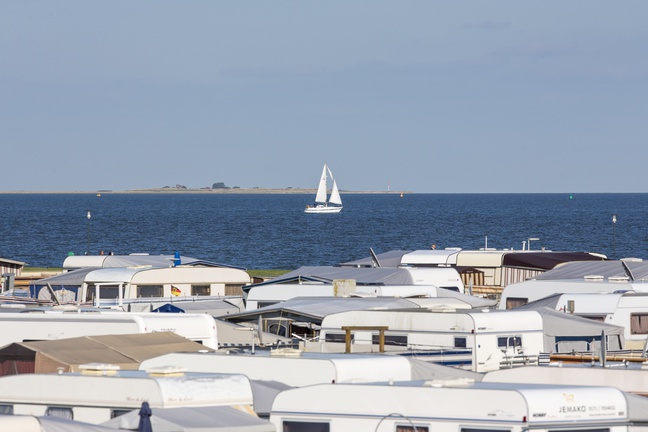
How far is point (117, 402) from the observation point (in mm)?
12305

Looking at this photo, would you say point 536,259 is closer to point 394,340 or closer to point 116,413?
point 394,340

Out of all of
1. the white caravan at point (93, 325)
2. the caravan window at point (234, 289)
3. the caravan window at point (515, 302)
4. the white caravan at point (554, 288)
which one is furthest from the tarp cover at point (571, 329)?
the caravan window at point (234, 289)

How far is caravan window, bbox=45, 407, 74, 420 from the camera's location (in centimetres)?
1255

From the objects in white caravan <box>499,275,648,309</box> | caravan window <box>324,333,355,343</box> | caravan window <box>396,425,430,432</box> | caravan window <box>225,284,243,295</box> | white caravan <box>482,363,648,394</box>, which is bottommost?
caravan window <box>396,425,430,432</box>

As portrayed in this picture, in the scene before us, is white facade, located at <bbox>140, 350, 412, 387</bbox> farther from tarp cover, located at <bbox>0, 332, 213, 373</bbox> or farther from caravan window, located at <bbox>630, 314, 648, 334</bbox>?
caravan window, located at <bbox>630, 314, 648, 334</bbox>

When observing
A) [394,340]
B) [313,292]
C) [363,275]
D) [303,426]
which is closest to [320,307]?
[394,340]

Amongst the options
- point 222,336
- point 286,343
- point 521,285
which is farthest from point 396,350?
point 521,285

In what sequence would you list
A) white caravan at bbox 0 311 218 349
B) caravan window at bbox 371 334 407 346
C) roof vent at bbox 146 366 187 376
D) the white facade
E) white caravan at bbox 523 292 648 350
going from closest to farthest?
roof vent at bbox 146 366 187 376 < the white facade < white caravan at bbox 0 311 218 349 < caravan window at bbox 371 334 407 346 < white caravan at bbox 523 292 648 350

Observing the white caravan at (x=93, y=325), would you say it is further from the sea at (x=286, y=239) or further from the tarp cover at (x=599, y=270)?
the sea at (x=286, y=239)

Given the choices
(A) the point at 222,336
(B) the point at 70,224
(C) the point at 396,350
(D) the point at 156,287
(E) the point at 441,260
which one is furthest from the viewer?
(B) the point at 70,224

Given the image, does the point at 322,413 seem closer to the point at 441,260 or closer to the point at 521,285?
the point at 521,285

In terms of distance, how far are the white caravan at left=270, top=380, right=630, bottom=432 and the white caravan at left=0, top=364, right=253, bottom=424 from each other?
640mm

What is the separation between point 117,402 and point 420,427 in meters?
3.14

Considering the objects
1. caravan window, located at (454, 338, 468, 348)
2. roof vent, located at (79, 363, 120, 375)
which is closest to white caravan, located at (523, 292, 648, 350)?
caravan window, located at (454, 338, 468, 348)
